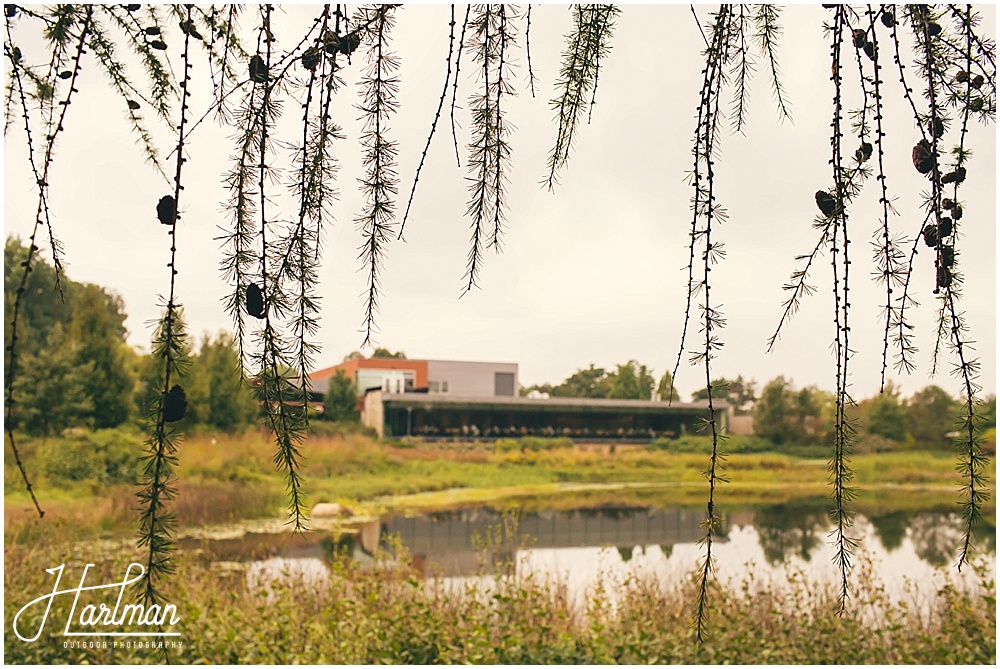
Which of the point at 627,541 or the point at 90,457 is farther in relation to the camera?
the point at 90,457

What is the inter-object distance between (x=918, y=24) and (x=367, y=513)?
32.8ft

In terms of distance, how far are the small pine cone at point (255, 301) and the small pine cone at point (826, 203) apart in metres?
0.43

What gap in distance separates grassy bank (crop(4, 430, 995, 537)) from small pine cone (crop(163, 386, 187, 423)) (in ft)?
23.3

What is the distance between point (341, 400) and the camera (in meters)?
16.5

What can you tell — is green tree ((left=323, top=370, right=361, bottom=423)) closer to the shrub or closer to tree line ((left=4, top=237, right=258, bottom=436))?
tree line ((left=4, top=237, right=258, bottom=436))

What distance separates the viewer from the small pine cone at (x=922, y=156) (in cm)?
70

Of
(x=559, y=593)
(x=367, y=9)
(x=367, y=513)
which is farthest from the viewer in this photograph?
(x=367, y=513)

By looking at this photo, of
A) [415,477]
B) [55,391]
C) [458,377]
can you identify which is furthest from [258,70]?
[458,377]

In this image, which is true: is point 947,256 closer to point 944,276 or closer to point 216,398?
point 944,276

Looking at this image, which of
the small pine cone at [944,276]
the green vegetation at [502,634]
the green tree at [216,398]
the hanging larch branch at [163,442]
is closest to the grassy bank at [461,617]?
the green vegetation at [502,634]

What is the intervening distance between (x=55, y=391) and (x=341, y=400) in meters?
5.51

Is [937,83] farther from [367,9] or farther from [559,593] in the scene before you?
[559,593]

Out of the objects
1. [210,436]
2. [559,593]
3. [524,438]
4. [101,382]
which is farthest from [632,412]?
[559,593]

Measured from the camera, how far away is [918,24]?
712mm
